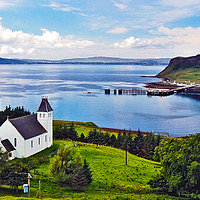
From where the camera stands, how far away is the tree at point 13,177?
917 inches

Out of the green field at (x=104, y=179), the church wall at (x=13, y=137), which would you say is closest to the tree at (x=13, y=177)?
the green field at (x=104, y=179)

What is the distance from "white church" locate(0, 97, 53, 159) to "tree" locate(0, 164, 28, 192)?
37.4 ft

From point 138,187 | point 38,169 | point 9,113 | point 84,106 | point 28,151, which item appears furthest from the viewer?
point 84,106

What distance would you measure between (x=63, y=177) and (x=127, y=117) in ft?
201

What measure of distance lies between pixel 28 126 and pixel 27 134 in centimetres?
161

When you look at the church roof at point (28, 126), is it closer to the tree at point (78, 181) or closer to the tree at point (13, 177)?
the tree at point (13, 177)

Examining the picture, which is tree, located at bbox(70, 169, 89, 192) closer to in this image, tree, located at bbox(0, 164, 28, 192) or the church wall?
tree, located at bbox(0, 164, 28, 192)

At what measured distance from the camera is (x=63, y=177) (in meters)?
25.4

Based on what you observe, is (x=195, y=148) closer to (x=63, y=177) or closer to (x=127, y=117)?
(x=63, y=177)

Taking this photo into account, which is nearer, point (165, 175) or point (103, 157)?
point (165, 175)

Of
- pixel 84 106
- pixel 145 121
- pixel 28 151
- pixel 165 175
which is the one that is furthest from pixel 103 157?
pixel 84 106

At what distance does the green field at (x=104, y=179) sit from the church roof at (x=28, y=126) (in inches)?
101

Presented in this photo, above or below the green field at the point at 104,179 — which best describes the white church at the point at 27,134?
above

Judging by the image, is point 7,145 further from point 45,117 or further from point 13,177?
point 13,177
